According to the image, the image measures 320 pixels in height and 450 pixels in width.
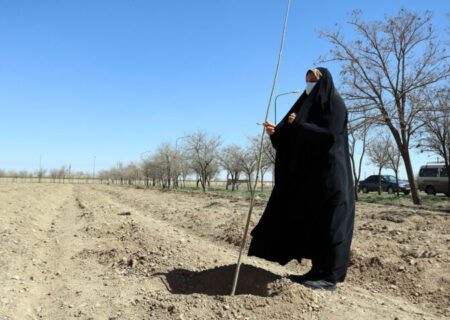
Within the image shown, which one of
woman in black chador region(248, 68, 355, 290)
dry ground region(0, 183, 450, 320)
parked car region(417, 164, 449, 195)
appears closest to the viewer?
dry ground region(0, 183, 450, 320)

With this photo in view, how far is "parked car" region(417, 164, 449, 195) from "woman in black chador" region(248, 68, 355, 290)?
25802mm

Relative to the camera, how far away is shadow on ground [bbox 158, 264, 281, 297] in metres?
3.74

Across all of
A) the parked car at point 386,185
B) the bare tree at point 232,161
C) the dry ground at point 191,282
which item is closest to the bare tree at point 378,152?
the parked car at point 386,185

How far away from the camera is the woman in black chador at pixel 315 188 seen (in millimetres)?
3627

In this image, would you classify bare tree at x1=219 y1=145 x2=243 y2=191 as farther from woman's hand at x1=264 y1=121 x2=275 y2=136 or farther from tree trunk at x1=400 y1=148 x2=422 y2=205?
woman's hand at x1=264 y1=121 x2=275 y2=136

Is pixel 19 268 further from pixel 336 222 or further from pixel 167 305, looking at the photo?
pixel 336 222

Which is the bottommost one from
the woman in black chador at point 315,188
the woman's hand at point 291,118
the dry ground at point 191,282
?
the dry ground at point 191,282

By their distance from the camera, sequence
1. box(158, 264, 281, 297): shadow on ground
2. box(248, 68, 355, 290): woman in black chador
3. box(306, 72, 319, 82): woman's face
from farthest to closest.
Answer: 1. box(306, 72, 319, 82): woman's face
2. box(158, 264, 281, 297): shadow on ground
3. box(248, 68, 355, 290): woman in black chador

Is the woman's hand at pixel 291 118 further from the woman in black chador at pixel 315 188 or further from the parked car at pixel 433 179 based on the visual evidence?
the parked car at pixel 433 179

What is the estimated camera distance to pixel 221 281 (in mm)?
3879

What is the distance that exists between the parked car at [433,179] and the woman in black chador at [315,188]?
25.8 meters

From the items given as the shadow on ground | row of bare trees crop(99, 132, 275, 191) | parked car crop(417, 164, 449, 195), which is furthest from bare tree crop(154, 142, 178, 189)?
the shadow on ground

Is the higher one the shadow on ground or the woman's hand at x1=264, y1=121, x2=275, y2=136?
the woman's hand at x1=264, y1=121, x2=275, y2=136

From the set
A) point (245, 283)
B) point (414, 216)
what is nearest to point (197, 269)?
point (245, 283)
